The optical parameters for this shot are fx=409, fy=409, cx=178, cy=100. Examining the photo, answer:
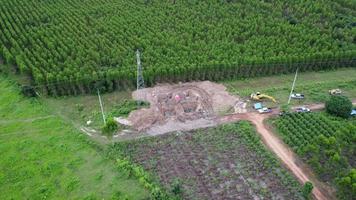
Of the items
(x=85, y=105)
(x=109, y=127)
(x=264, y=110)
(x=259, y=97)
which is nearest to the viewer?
(x=109, y=127)

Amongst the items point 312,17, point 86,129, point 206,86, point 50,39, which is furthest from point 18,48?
point 312,17

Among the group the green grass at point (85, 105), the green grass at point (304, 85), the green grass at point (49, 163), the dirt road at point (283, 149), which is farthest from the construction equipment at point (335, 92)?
the green grass at point (49, 163)

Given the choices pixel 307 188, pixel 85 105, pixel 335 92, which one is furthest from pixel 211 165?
pixel 335 92

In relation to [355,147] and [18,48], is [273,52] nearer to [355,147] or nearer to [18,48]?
[355,147]

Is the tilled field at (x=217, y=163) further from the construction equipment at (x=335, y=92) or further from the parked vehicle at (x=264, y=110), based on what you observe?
the construction equipment at (x=335, y=92)

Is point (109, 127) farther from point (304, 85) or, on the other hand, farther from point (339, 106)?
point (304, 85)

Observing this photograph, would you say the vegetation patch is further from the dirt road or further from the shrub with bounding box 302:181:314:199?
the shrub with bounding box 302:181:314:199
